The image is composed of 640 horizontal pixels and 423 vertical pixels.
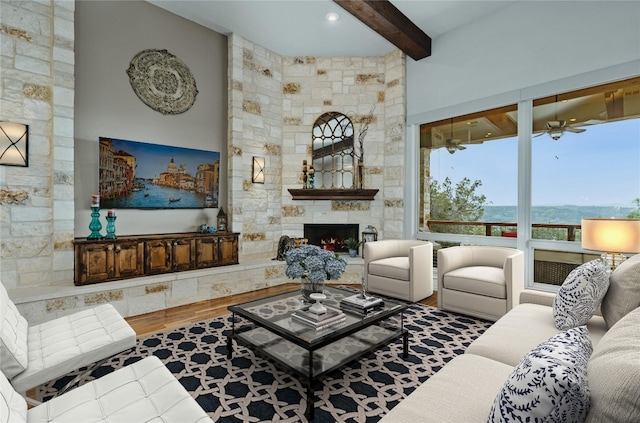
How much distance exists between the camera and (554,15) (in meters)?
3.40

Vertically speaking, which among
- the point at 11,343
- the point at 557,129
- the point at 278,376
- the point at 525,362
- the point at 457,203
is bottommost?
the point at 278,376

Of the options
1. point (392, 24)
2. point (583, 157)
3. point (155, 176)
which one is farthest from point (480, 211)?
point (155, 176)

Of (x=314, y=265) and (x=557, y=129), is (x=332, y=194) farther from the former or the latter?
(x=557, y=129)

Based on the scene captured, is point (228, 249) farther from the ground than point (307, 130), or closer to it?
closer to it

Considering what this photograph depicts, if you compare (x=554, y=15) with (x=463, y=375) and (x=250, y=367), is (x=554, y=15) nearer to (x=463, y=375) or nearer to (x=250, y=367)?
(x=463, y=375)

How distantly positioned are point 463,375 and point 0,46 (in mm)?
4455

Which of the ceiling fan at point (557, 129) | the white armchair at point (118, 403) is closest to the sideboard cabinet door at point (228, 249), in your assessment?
the white armchair at point (118, 403)

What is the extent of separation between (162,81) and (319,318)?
3.60 m

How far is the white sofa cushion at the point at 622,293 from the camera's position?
5.09 ft

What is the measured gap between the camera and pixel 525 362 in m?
0.84

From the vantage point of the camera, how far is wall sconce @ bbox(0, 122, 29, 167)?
9.35 feet

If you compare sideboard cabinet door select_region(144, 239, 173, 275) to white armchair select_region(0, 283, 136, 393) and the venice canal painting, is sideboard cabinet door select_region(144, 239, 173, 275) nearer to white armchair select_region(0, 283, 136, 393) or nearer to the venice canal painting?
the venice canal painting

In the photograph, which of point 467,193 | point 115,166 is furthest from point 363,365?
point 115,166

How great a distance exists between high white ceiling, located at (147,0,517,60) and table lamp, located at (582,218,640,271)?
2845mm
